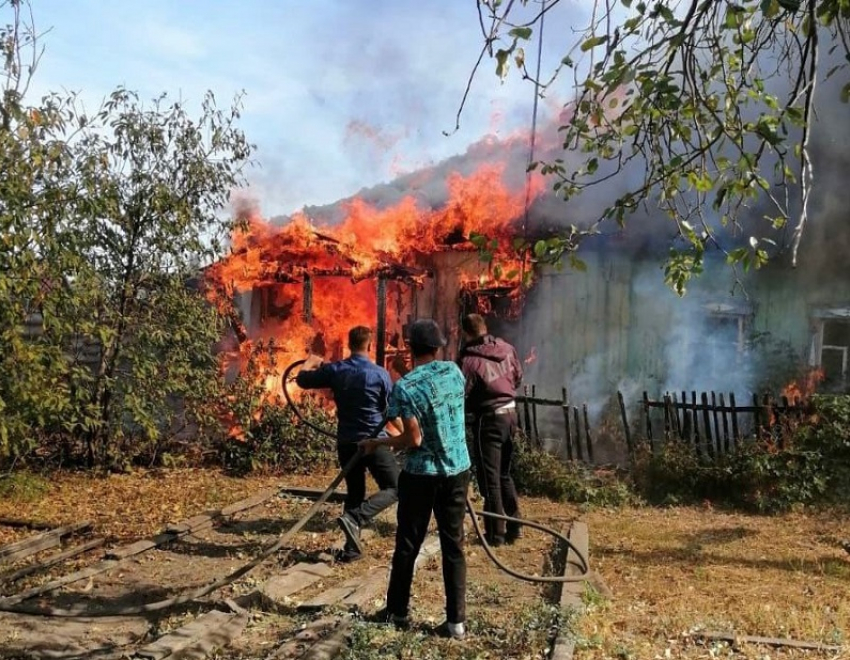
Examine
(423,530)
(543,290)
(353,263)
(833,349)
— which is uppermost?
(353,263)

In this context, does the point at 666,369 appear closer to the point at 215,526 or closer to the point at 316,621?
the point at 215,526

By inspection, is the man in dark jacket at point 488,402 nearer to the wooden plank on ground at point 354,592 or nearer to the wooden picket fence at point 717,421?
the wooden plank on ground at point 354,592

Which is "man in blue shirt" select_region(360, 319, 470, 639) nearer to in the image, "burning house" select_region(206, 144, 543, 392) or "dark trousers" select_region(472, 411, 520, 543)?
"dark trousers" select_region(472, 411, 520, 543)

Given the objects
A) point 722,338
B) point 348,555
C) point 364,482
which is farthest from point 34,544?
point 722,338

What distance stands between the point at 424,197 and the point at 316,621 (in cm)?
1137

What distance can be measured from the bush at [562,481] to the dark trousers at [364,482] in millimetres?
3458

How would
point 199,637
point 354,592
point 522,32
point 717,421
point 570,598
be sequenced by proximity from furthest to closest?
point 717,421 < point 354,592 < point 570,598 < point 199,637 < point 522,32

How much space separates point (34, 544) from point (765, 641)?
6098 millimetres

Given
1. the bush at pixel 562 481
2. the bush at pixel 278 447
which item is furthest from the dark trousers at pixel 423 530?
the bush at pixel 278 447

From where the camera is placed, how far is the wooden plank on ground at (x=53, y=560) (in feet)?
19.6

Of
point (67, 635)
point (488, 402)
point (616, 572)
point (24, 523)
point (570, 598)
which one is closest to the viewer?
point (67, 635)

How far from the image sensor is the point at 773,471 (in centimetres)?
927

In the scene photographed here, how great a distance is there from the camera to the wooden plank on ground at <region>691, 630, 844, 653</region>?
4.62 metres

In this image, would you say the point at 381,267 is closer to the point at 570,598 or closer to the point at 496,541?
the point at 496,541
